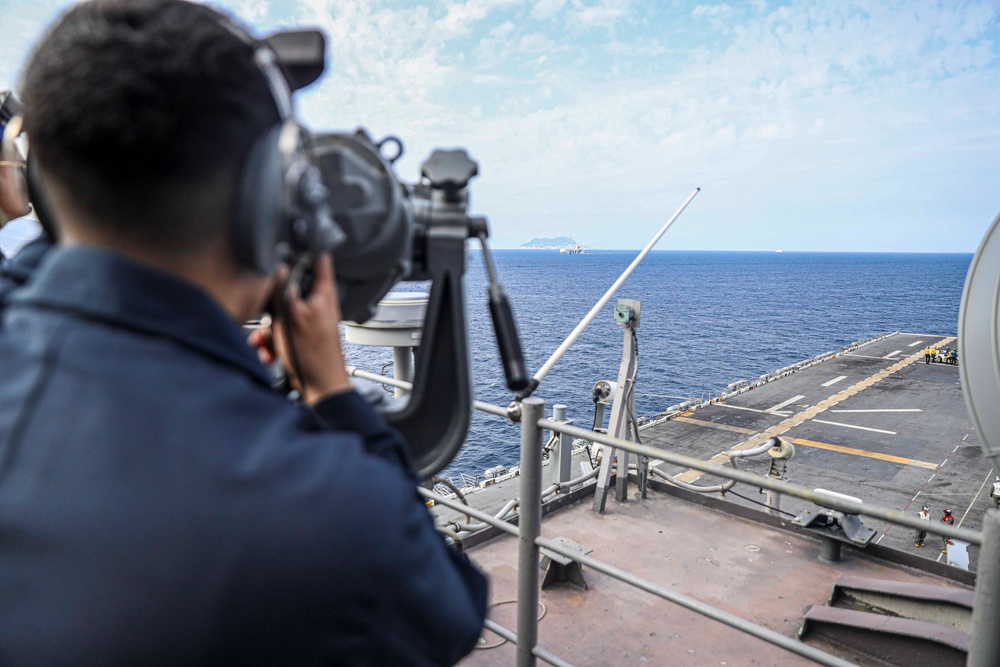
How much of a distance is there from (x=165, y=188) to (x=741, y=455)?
967cm

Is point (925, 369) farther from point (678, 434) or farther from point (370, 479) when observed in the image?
point (370, 479)

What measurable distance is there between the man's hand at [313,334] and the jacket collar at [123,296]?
0.19 meters

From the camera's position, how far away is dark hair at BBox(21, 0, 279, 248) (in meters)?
0.80

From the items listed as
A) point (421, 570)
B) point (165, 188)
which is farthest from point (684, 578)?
point (165, 188)

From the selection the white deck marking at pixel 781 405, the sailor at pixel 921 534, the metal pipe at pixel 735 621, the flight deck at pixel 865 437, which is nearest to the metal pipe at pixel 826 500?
the metal pipe at pixel 735 621

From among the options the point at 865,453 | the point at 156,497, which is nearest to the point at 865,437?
the point at 865,453

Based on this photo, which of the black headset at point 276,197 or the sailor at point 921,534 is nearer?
the black headset at point 276,197

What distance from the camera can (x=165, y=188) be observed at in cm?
83

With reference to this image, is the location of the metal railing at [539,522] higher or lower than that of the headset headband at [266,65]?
lower

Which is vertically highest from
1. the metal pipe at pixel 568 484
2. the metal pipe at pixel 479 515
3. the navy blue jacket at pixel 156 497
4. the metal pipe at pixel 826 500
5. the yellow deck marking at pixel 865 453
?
the navy blue jacket at pixel 156 497

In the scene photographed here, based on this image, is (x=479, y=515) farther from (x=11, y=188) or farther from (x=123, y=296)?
(x=123, y=296)

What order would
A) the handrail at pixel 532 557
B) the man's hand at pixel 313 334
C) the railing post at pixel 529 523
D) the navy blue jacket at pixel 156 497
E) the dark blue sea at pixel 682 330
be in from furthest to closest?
the dark blue sea at pixel 682 330
the railing post at pixel 529 523
the handrail at pixel 532 557
the man's hand at pixel 313 334
the navy blue jacket at pixel 156 497

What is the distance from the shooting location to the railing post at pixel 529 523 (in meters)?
2.48

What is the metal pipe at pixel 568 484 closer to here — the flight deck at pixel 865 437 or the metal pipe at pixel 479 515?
the metal pipe at pixel 479 515
